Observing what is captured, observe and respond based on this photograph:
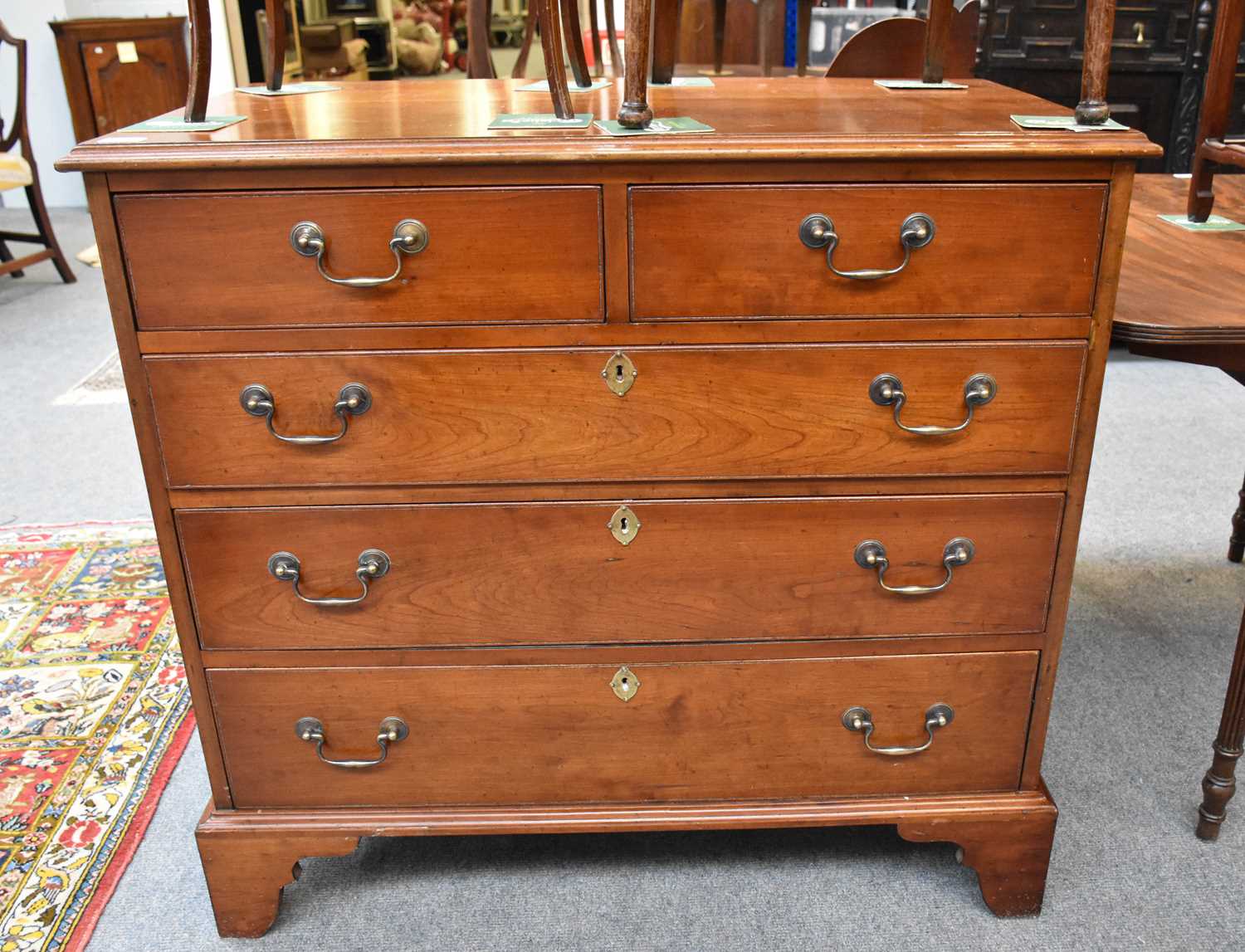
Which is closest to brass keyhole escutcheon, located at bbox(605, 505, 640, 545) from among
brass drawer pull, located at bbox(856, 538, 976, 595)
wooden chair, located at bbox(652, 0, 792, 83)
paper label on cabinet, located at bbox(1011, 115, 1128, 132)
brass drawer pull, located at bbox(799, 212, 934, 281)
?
brass drawer pull, located at bbox(856, 538, 976, 595)

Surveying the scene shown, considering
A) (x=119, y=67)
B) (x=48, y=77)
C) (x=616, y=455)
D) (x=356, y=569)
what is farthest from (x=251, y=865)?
(x=48, y=77)

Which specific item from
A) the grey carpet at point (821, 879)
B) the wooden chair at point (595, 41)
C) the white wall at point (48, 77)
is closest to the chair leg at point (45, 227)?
the white wall at point (48, 77)

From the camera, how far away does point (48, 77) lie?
5879mm

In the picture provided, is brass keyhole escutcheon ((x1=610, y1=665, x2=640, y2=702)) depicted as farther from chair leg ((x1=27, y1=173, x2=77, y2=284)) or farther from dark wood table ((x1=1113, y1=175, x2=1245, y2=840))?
chair leg ((x1=27, y1=173, x2=77, y2=284))

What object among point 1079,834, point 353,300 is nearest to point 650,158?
point 353,300

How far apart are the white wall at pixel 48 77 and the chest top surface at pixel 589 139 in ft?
17.4

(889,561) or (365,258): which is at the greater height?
(365,258)

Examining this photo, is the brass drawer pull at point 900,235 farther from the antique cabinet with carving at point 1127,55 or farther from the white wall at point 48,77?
the white wall at point 48,77

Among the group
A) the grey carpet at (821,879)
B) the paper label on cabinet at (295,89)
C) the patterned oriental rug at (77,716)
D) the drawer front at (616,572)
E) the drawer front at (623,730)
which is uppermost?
the paper label on cabinet at (295,89)

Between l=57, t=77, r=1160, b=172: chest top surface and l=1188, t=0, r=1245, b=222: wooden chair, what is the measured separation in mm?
469

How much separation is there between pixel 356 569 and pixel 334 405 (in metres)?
0.23

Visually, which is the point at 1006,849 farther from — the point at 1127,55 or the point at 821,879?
the point at 1127,55

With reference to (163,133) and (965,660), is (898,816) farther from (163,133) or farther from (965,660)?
(163,133)

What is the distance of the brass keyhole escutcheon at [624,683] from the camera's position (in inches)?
56.4
